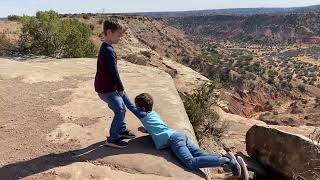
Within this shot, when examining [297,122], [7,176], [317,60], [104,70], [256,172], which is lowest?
[317,60]

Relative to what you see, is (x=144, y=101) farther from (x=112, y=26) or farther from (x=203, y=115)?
(x=203, y=115)

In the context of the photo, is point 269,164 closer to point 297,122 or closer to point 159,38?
point 297,122

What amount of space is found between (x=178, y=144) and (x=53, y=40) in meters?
13.3

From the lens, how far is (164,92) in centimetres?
1070

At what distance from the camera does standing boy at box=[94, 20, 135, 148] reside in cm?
711

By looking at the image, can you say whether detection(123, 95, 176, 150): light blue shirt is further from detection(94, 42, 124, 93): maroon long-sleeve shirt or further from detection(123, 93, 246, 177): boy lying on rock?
detection(94, 42, 124, 93): maroon long-sleeve shirt

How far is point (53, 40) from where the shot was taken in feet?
63.9

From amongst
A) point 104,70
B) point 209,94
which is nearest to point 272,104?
point 209,94

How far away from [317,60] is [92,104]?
7492 cm

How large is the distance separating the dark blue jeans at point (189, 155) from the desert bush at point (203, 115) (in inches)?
198

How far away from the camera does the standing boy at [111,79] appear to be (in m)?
7.11

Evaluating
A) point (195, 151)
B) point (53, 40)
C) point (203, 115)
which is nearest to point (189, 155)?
point (195, 151)

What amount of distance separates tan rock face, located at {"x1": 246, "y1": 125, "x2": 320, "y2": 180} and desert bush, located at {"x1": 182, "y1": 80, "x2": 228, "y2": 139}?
205 centimetres

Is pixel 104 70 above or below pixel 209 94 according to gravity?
above
